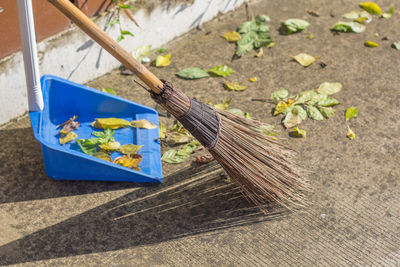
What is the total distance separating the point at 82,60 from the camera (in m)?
3.59

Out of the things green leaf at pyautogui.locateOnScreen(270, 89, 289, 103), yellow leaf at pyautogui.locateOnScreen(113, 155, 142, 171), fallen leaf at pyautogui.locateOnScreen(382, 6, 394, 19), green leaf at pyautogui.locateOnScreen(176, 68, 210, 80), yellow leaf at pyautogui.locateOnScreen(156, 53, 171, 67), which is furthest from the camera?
fallen leaf at pyautogui.locateOnScreen(382, 6, 394, 19)

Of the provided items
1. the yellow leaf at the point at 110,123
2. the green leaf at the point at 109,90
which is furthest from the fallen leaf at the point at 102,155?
the green leaf at the point at 109,90

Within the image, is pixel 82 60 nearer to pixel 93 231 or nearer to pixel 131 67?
pixel 131 67

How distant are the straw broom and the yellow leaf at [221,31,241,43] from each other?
146 centimetres

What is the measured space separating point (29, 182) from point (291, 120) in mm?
1713

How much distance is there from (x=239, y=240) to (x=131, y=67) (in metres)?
1.06

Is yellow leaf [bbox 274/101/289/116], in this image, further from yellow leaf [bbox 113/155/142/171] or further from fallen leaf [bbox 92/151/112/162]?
fallen leaf [bbox 92/151/112/162]

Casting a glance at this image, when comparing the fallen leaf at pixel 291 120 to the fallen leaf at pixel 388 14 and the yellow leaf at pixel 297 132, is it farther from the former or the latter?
the fallen leaf at pixel 388 14

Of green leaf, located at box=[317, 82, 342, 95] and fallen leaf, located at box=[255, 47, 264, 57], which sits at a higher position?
fallen leaf, located at box=[255, 47, 264, 57]

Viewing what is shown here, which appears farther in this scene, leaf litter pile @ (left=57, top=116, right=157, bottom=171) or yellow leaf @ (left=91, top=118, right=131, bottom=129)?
yellow leaf @ (left=91, top=118, right=131, bottom=129)

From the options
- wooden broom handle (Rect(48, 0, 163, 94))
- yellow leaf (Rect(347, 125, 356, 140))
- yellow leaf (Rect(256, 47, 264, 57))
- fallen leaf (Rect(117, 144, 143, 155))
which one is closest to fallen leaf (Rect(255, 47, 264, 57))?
yellow leaf (Rect(256, 47, 264, 57))

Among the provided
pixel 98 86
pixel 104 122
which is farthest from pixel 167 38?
pixel 104 122

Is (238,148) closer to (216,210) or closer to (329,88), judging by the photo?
(216,210)

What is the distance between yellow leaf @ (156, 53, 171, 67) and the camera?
12.6ft
